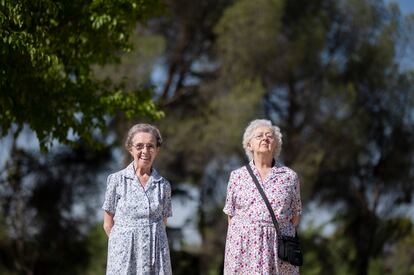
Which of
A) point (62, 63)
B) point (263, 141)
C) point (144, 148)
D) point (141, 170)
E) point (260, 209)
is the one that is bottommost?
point (260, 209)

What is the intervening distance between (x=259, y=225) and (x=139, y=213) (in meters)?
1.01

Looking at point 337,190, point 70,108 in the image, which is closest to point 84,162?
point 337,190

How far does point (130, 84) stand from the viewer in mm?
21359

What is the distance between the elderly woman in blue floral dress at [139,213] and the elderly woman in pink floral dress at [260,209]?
1.94 feet

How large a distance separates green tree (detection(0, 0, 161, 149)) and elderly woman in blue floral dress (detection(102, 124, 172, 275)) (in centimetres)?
343

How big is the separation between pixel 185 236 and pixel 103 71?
18.5 feet

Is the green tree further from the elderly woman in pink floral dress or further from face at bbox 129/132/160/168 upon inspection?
the elderly woman in pink floral dress

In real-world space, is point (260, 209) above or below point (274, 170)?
below

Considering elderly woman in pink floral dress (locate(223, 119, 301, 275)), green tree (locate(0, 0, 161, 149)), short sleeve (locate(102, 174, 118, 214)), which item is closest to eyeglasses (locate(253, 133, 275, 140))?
elderly woman in pink floral dress (locate(223, 119, 301, 275))

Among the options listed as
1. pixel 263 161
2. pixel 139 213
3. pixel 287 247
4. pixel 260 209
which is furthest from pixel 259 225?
pixel 139 213

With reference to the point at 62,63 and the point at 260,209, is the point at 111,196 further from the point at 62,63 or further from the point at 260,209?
the point at 62,63

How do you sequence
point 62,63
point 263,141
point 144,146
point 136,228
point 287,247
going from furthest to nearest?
point 62,63 < point 263,141 < point 287,247 < point 144,146 < point 136,228

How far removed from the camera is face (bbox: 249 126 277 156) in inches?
256

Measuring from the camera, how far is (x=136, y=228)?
240 inches
